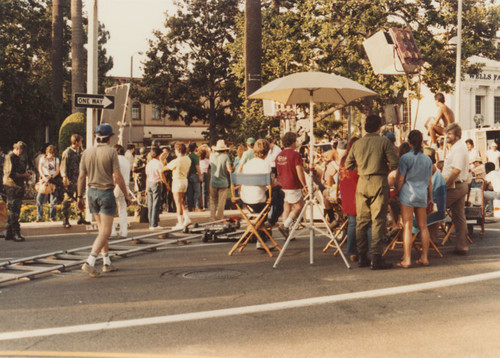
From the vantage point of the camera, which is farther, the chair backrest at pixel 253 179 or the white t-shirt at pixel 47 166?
the white t-shirt at pixel 47 166

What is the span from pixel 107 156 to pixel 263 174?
8.37ft

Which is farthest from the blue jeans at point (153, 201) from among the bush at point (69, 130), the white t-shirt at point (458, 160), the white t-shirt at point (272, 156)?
the bush at point (69, 130)

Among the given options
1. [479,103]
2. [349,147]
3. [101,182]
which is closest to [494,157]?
[349,147]

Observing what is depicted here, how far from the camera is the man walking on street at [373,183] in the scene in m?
8.75

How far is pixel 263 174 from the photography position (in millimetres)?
10133

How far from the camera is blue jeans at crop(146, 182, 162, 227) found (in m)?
14.1

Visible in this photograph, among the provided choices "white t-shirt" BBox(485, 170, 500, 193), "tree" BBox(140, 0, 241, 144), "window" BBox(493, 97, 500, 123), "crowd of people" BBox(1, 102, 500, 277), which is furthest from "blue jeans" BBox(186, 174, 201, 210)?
"window" BBox(493, 97, 500, 123)

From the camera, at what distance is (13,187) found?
12641 mm

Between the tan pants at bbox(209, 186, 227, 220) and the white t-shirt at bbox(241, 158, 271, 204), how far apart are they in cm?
492

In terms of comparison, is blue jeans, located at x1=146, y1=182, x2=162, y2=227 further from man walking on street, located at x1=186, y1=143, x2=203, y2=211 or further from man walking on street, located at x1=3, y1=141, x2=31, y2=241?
man walking on street, located at x1=186, y1=143, x2=203, y2=211

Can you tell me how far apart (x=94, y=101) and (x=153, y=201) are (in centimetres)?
263

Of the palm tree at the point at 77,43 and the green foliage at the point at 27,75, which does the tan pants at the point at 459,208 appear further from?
the green foliage at the point at 27,75

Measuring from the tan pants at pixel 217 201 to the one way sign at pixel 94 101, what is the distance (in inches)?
118

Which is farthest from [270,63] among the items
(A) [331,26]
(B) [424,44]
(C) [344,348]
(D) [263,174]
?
(C) [344,348]
